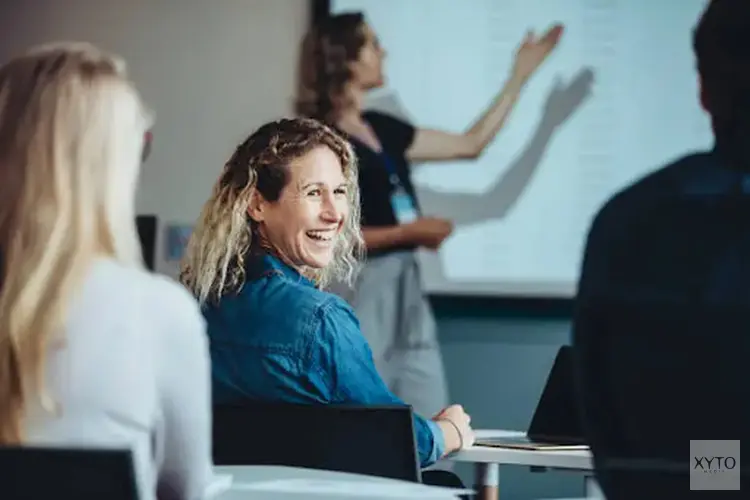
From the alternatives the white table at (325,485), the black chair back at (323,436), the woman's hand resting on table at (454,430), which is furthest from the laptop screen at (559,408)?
the white table at (325,485)

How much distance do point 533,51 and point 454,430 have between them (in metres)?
1.23

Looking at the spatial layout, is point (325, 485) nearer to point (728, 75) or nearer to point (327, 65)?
point (728, 75)

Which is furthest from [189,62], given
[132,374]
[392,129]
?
[132,374]

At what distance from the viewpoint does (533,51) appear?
280cm

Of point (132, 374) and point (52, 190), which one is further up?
point (52, 190)

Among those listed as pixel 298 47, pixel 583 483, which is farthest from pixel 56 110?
pixel 298 47

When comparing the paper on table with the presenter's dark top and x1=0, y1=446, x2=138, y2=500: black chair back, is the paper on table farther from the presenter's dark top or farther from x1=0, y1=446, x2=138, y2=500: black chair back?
the presenter's dark top

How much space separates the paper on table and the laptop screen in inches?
21.0

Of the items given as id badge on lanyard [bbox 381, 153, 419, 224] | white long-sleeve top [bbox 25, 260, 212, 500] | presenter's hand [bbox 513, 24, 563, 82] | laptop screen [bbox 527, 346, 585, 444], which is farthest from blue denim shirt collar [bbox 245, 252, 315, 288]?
presenter's hand [bbox 513, 24, 563, 82]

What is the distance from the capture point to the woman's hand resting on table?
72.1 inches

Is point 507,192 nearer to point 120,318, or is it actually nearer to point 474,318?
point 474,318

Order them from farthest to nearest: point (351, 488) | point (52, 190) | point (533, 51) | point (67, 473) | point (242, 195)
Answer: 1. point (533, 51)
2. point (242, 195)
3. point (351, 488)
4. point (52, 190)
5. point (67, 473)

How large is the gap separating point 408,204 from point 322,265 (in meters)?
0.94

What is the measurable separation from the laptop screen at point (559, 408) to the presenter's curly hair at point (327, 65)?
1.05 metres
